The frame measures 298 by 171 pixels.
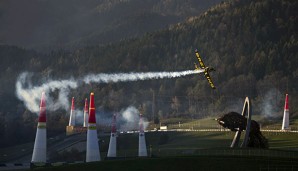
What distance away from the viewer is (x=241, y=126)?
11481cm

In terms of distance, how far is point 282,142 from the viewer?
506ft

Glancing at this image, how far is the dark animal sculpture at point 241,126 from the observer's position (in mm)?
113875

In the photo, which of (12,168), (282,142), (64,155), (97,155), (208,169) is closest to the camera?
(208,169)

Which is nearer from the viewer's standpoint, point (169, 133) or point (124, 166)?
point (124, 166)

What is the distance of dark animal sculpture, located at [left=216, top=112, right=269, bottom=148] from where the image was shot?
374 ft

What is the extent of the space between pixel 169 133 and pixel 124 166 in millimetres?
89079

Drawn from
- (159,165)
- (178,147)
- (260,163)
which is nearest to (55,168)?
(159,165)

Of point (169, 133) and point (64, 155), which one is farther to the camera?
point (169, 133)

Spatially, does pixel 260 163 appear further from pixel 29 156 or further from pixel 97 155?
pixel 29 156

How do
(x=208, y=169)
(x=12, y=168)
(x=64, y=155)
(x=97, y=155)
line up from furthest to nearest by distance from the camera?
1. (x=64, y=155)
2. (x=12, y=168)
3. (x=97, y=155)
4. (x=208, y=169)

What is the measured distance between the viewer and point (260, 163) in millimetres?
98750

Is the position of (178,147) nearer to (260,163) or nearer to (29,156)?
(29,156)

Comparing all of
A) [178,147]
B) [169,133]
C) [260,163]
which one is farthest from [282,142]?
[260,163]

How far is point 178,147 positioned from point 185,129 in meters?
34.3
